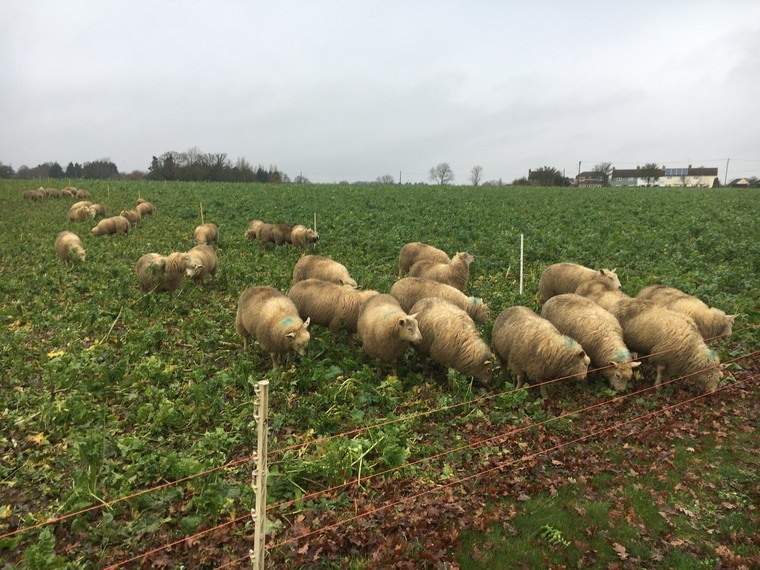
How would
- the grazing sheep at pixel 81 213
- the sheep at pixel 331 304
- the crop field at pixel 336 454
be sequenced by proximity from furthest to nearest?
the grazing sheep at pixel 81 213
the sheep at pixel 331 304
the crop field at pixel 336 454

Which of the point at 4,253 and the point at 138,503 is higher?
the point at 4,253

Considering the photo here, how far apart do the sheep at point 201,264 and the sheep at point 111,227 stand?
10.0 meters

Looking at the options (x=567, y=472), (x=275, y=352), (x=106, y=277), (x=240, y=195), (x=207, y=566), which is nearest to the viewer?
(x=207, y=566)

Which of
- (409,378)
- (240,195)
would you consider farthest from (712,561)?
(240,195)

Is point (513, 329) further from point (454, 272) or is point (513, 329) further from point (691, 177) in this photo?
point (691, 177)

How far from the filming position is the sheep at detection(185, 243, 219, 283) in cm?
1241

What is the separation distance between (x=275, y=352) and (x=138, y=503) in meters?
3.62

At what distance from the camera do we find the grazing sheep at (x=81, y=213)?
2400 centimetres

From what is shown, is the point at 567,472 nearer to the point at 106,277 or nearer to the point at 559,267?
the point at 559,267

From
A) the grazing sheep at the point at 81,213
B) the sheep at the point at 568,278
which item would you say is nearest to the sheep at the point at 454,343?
the sheep at the point at 568,278

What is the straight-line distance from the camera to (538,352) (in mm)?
7520

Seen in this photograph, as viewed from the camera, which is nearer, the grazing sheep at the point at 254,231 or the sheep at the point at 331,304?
the sheep at the point at 331,304

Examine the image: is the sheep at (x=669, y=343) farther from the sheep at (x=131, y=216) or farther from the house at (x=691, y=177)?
the house at (x=691, y=177)

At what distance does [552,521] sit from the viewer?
490 centimetres
